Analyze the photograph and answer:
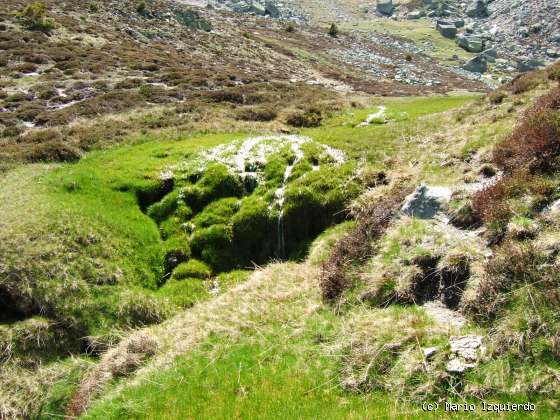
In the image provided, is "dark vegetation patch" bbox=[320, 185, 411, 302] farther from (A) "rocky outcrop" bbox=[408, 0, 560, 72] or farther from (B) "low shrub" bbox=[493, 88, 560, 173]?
(A) "rocky outcrop" bbox=[408, 0, 560, 72]

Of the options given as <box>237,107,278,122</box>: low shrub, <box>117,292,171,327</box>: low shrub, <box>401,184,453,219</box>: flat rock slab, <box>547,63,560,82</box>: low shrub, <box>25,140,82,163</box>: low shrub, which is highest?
<box>547,63,560,82</box>: low shrub

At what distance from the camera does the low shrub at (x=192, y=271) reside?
2194 centimetres

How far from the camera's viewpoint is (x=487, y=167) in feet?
57.8

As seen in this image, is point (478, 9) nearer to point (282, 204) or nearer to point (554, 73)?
point (554, 73)

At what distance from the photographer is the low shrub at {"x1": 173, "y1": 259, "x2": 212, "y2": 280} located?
21938 mm

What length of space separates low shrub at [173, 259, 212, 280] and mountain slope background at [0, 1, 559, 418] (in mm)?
114

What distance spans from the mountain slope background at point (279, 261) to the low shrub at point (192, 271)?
0.11 metres

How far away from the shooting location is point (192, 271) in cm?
2208

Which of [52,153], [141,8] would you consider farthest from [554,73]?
[141,8]

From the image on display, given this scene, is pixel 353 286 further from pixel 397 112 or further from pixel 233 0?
pixel 233 0

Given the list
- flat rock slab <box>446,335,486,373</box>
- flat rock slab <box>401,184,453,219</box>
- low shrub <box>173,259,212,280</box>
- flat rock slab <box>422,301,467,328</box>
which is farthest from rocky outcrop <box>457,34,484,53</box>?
flat rock slab <box>446,335,486,373</box>

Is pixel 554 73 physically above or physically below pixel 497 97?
above

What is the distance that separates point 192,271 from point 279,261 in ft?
15.2

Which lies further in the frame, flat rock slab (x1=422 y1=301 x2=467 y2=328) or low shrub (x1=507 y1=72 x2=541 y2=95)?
low shrub (x1=507 y1=72 x2=541 y2=95)
